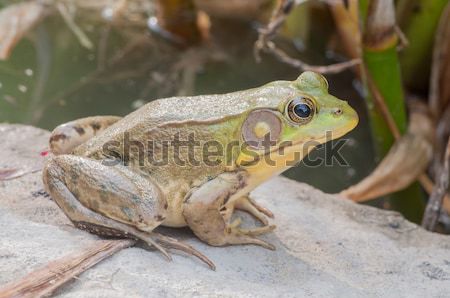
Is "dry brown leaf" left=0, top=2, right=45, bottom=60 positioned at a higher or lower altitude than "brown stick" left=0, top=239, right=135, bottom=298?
higher

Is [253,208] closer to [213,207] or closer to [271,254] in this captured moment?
[271,254]

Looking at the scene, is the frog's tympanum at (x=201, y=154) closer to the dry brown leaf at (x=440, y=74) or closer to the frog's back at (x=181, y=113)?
the frog's back at (x=181, y=113)

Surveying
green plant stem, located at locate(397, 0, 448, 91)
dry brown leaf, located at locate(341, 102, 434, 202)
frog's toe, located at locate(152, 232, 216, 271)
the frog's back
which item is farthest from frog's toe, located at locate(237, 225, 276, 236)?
green plant stem, located at locate(397, 0, 448, 91)

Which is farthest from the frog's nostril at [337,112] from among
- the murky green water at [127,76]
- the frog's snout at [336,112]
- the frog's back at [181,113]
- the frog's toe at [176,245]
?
the murky green water at [127,76]

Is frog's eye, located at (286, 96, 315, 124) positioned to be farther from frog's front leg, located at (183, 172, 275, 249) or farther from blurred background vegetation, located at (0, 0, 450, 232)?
blurred background vegetation, located at (0, 0, 450, 232)

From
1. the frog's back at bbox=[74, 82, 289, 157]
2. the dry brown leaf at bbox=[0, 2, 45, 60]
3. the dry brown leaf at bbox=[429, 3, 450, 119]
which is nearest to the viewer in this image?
the frog's back at bbox=[74, 82, 289, 157]

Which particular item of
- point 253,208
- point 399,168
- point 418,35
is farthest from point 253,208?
point 418,35

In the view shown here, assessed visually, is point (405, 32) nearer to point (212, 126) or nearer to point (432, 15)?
point (432, 15)
